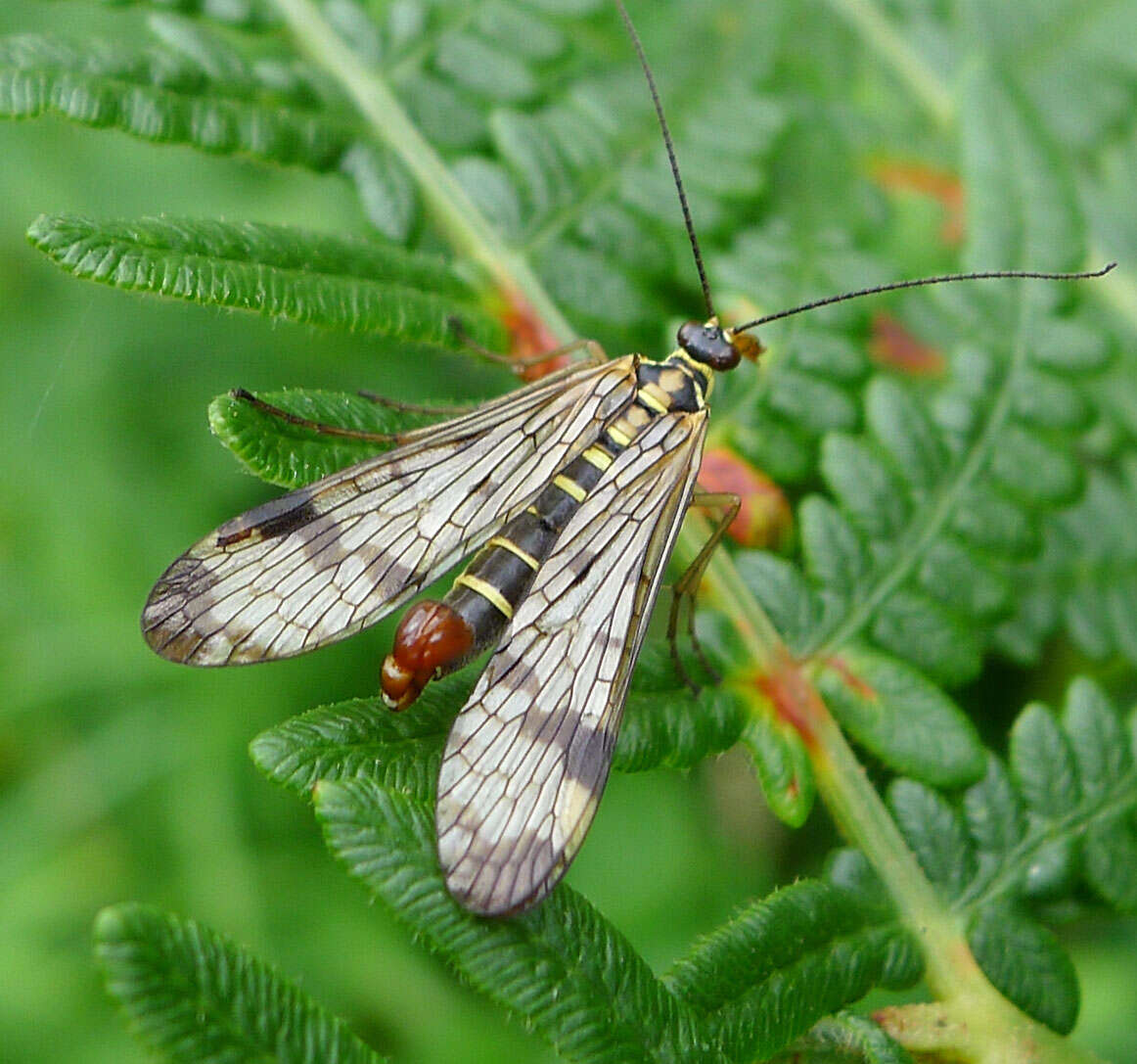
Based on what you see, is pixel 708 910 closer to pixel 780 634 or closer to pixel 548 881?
pixel 780 634

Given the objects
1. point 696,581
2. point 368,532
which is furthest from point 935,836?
point 368,532

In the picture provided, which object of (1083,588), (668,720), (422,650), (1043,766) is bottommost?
(1043,766)

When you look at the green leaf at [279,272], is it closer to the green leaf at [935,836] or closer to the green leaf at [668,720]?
the green leaf at [668,720]

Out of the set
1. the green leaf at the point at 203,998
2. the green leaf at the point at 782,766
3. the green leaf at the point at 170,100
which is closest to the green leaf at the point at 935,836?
the green leaf at the point at 782,766

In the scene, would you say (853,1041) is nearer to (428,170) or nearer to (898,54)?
(428,170)

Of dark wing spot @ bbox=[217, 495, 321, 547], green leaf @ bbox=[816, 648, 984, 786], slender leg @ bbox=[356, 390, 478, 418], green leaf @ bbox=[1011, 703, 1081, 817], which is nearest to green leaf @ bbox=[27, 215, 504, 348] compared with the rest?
slender leg @ bbox=[356, 390, 478, 418]

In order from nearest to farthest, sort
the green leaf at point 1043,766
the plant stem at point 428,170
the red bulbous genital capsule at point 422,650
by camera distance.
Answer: the red bulbous genital capsule at point 422,650 → the green leaf at point 1043,766 → the plant stem at point 428,170
